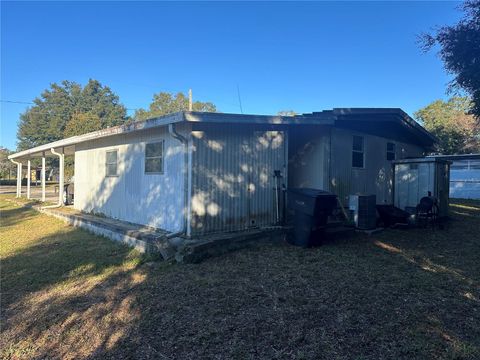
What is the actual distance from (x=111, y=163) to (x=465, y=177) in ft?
68.9

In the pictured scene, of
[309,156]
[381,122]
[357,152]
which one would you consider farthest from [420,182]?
[309,156]

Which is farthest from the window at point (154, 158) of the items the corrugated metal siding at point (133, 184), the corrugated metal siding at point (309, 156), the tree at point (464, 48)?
the tree at point (464, 48)

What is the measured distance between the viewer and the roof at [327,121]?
247 inches

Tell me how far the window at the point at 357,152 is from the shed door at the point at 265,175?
3.00m

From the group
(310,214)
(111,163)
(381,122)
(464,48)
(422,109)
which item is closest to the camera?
(310,214)

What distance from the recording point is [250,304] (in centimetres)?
389

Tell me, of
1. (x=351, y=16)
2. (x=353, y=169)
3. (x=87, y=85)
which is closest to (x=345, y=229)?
(x=353, y=169)

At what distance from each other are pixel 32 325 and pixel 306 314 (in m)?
3.04

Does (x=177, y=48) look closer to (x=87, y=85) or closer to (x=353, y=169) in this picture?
(x=353, y=169)

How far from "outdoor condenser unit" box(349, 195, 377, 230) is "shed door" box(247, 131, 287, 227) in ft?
6.22

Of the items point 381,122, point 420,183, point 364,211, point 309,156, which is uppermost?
point 381,122

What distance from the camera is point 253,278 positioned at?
4.79 meters

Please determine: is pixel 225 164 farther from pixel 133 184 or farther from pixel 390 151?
pixel 390 151

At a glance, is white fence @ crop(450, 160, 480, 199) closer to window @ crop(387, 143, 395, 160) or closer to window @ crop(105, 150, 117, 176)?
window @ crop(387, 143, 395, 160)
